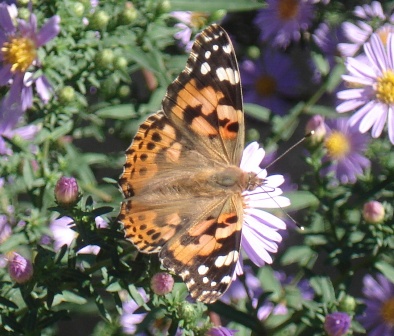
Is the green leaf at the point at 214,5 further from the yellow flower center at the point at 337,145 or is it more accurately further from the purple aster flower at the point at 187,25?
the yellow flower center at the point at 337,145

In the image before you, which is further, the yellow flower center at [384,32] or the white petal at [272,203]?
the yellow flower center at [384,32]

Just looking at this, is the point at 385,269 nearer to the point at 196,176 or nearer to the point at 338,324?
the point at 338,324

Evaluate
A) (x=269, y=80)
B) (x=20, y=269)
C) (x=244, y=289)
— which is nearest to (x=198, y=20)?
(x=269, y=80)

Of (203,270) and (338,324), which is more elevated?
(203,270)

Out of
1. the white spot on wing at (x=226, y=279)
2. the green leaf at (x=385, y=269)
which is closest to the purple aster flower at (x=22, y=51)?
the white spot on wing at (x=226, y=279)

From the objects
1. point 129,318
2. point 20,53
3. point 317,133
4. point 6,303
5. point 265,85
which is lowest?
point 129,318

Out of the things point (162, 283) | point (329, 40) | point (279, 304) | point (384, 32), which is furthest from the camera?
point (329, 40)

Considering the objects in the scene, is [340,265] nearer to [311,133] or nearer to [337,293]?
[337,293]
